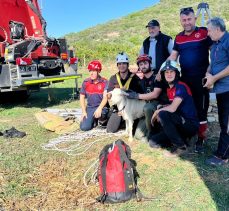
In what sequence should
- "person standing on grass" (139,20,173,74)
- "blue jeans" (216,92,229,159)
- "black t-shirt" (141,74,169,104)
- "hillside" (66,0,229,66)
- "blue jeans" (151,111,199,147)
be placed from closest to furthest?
1. "blue jeans" (216,92,229,159)
2. "blue jeans" (151,111,199,147)
3. "black t-shirt" (141,74,169,104)
4. "person standing on grass" (139,20,173,74)
5. "hillside" (66,0,229,66)

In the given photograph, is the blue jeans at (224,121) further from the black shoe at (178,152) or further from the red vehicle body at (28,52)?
the red vehicle body at (28,52)

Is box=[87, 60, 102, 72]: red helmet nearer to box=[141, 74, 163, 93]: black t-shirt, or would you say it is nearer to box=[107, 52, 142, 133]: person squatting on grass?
box=[107, 52, 142, 133]: person squatting on grass

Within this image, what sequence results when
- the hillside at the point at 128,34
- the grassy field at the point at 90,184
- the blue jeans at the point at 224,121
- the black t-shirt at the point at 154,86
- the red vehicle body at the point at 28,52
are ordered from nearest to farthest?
the grassy field at the point at 90,184
the blue jeans at the point at 224,121
the black t-shirt at the point at 154,86
the red vehicle body at the point at 28,52
the hillside at the point at 128,34

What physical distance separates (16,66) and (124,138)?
3.53 meters

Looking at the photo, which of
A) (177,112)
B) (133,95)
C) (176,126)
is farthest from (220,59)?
(133,95)

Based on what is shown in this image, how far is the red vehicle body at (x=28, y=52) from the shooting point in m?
8.09

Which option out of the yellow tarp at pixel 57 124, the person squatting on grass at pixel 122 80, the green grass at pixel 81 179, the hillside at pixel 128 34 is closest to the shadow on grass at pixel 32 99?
the yellow tarp at pixel 57 124

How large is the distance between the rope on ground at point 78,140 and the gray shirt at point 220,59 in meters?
2.03

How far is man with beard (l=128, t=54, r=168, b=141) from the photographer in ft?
17.0

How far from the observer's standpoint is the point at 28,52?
845 cm

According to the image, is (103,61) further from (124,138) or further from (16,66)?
(124,138)

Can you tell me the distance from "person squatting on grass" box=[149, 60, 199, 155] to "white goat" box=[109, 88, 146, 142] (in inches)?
26.6

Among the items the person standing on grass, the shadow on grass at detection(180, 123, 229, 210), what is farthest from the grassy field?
the person standing on grass

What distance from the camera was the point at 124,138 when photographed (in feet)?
18.7
